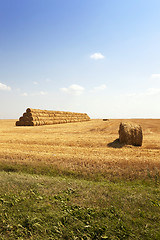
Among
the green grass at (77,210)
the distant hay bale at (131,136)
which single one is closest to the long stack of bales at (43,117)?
the distant hay bale at (131,136)

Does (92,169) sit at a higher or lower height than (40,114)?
lower

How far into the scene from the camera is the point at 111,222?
3.99 m

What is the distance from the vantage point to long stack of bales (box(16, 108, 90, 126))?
3061 cm

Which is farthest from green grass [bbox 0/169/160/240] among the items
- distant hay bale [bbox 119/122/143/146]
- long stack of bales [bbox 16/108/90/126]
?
long stack of bales [bbox 16/108/90/126]

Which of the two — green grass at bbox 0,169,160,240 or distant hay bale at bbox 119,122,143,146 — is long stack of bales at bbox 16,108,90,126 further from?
green grass at bbox 0,169,160,240

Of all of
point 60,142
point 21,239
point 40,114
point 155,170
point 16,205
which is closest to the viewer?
point 21,239

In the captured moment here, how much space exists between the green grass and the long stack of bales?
25.2 m

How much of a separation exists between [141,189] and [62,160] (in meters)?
4.04

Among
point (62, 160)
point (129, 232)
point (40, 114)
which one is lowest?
point (129, 232)

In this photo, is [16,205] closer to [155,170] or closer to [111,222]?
[111,222]

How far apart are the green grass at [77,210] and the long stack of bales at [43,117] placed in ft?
82.7

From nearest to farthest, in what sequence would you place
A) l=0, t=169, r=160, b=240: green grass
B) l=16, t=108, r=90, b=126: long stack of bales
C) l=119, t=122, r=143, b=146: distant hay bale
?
l=0, t=169, r=160, b=240: green grass → l=119, t=122, r=143, b=146: distant hay bale → l=16, t=108, r=90, b=126: long stack of bales

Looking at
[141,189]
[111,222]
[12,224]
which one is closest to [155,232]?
[111,222]

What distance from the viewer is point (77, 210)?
14.5ft
